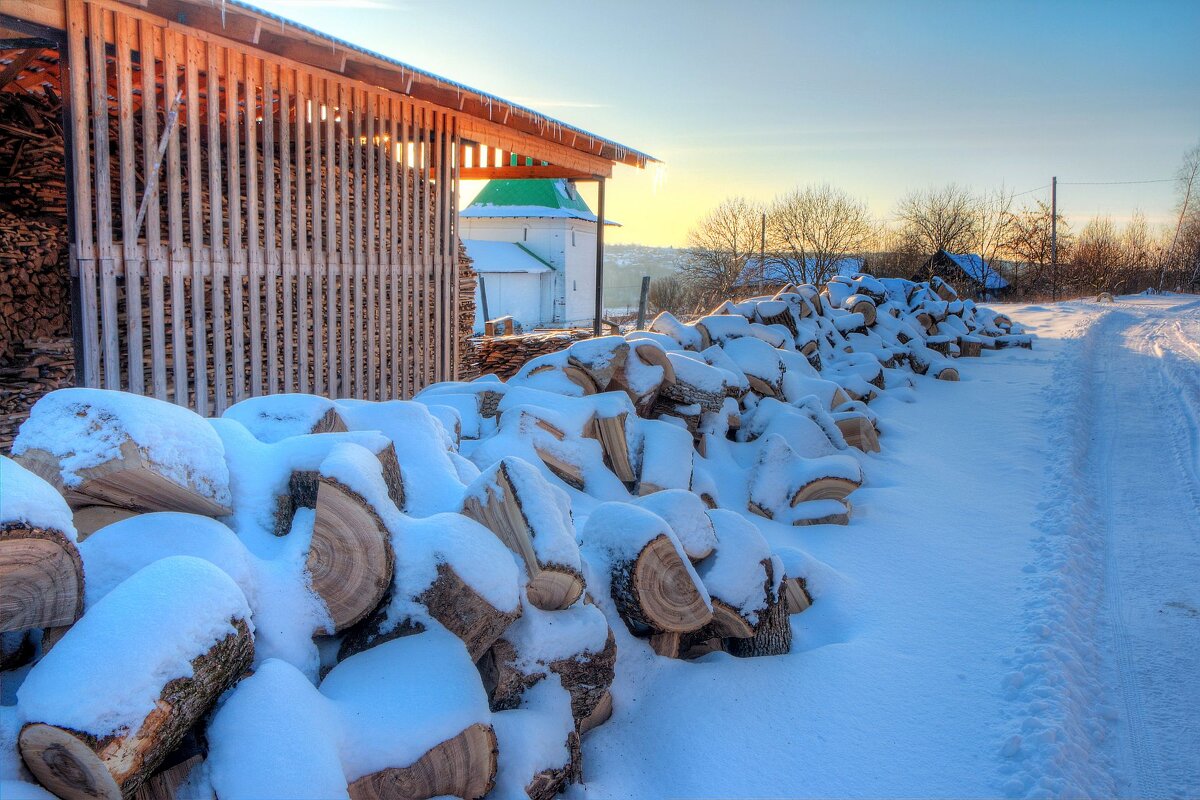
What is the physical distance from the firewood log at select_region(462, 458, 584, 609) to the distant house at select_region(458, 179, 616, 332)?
27983mm

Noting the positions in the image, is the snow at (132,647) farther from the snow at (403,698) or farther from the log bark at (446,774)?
the log bark at (446,774)

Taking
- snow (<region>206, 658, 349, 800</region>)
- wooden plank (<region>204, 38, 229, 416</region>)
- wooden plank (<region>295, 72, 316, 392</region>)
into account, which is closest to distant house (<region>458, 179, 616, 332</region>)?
wooden plank (<region>295, 72, 316, 392</region>)

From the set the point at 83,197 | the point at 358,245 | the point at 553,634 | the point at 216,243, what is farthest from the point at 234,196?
the point at 553,634

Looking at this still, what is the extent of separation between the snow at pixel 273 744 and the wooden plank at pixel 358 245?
216 inches

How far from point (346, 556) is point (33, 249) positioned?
258 inches

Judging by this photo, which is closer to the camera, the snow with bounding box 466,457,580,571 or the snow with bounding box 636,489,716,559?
the snow with bounding box 466,457,580,571

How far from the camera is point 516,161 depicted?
11.4 metres

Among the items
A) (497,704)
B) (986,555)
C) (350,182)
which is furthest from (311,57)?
(986,555)

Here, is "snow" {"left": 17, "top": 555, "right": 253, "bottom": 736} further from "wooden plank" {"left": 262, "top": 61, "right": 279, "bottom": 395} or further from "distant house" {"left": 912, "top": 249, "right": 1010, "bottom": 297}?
"distant house" {"left": 912, "top": 249, "right": 1010, "bottom": 297}

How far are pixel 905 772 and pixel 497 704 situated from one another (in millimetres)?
1467

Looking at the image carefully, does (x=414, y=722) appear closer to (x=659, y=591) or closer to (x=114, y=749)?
(x=114, y=749)

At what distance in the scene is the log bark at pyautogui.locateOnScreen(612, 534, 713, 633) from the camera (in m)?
3.21

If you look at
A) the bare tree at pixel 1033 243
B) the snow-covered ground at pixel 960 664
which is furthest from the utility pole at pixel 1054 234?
the snow-covered ground at pixel 960 664

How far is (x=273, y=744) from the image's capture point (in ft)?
6.60
